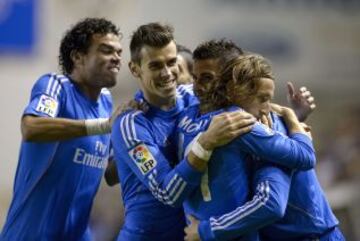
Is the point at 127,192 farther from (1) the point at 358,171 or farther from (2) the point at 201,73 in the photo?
(1) the point at 358,171

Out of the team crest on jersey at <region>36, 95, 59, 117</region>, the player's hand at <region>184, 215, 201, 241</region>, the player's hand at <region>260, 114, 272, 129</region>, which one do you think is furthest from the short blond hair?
the team crest on jersey at <region>36, 95, 59, 117</region>

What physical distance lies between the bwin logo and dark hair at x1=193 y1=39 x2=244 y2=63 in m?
0.28

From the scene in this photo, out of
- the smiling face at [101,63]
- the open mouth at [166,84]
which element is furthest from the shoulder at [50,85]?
the open mouth at [166,84]

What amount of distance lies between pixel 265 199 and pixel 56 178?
153cm

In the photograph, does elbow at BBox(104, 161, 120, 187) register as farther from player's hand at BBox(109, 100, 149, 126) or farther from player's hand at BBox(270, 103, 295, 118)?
player's hand at BBox(270, 103, 295, 118)

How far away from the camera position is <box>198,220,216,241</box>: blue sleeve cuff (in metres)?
3.53

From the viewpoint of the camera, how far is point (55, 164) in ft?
15.4

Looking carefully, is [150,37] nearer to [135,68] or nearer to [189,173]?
[135,68]

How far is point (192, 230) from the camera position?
3.62 m

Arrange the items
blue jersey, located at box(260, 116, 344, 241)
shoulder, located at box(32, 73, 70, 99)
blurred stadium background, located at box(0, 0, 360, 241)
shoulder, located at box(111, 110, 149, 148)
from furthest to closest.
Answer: blurred stadium background, located at box(0, 0, 360, 241), shoulder, located at box(32, 73, 70, 99), shoulder, located at box(111, 110, 149, 148), blue jersey, located at box(260, 116, 344, 241)

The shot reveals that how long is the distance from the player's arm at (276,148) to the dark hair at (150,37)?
64cm

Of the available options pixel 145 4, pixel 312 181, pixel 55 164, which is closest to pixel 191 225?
pixel 312 181

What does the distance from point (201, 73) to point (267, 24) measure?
596 centimetres

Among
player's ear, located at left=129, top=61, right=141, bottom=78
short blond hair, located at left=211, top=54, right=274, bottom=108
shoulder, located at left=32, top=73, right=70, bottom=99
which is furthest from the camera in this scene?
shoulder, located at left=32, top=73, right=70, bottom=99
